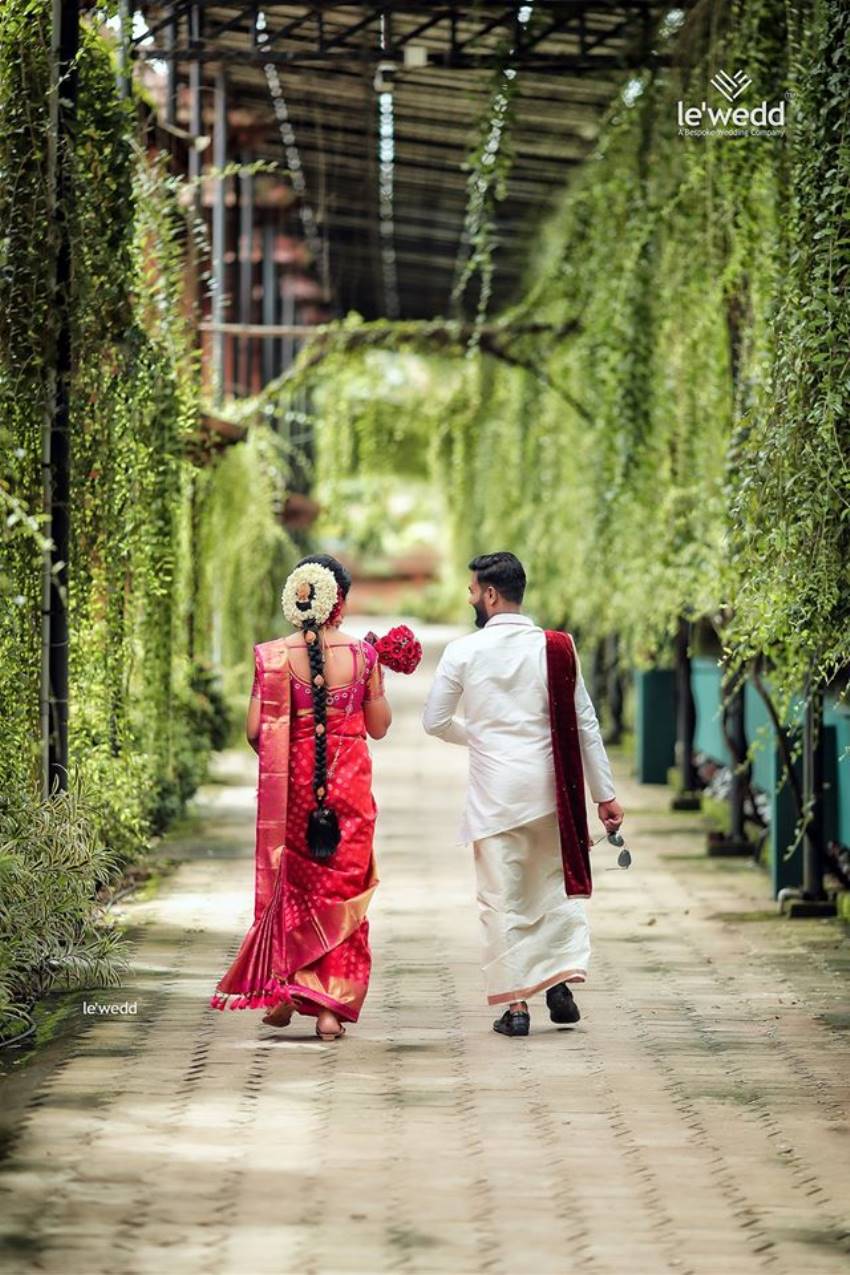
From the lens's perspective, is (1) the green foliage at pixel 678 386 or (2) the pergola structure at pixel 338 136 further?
(2) the pergola structure at pixel 338 136

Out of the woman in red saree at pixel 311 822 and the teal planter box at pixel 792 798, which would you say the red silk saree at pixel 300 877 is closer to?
the woman in red saree at pixel 311 822

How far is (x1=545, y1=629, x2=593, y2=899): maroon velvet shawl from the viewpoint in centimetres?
688

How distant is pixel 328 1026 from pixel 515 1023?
64cm

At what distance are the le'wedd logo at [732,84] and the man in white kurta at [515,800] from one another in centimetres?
366

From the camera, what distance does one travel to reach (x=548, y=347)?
16.5 m

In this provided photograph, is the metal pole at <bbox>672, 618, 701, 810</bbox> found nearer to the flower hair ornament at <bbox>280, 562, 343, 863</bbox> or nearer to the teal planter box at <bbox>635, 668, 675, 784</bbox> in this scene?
the teal planter box at <bbox>635, 668, 675, 784</bbox>

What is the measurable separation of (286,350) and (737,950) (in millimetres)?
20692

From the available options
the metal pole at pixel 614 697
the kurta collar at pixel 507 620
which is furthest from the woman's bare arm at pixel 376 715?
the metal pole at pixel 614 697

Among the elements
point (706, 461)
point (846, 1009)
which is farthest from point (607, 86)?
point (846, 1009)

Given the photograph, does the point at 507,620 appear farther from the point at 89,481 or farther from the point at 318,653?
the point at 89,481

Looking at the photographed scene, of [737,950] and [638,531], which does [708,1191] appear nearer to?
[737,950]

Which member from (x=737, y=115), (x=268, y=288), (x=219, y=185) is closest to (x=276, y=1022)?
(x=737, y=115)

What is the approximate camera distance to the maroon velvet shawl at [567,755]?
6875 mm

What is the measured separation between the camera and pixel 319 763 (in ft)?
22.5
